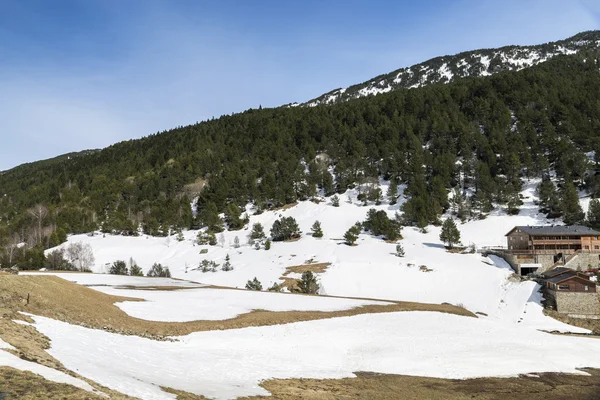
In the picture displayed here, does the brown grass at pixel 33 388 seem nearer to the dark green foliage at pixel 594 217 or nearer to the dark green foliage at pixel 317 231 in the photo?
the dark green foliage at pixel 317 231

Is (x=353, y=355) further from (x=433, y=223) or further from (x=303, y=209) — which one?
(x=303, y=209)

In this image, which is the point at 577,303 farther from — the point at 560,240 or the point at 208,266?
the point at 208,266

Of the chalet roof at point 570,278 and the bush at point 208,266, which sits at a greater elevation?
the bush at point 208,266

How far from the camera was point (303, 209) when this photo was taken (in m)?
109

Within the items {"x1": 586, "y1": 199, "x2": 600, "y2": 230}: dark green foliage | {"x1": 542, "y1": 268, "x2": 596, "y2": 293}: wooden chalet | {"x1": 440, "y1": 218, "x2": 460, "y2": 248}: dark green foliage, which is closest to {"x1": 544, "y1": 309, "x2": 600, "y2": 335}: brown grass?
{"x1": 542, "y1": 268, "x2": 596, "y2": 293}: wooden chalet

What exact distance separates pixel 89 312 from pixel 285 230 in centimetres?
6559

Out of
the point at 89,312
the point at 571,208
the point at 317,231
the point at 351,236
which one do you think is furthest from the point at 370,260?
the point at 89,312

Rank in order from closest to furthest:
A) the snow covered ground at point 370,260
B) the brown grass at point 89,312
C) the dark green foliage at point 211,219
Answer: the brown grass at point 89,312 → the snow covered ground at point 370,260 → the dark green foliage at point 211,219

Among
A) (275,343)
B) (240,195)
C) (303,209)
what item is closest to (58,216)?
(240,195)

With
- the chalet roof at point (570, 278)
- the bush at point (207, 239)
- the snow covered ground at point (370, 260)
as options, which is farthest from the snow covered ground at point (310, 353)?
the bush at point (207, 239)

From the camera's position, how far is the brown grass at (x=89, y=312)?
2064 cm

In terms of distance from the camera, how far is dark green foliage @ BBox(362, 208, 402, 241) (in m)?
81.2

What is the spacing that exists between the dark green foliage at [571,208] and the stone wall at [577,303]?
34995 millimetres

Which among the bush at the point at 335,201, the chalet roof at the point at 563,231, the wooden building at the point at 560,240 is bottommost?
the wooden building at the point at 560,240
